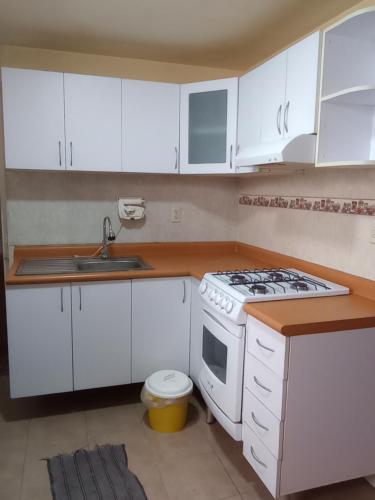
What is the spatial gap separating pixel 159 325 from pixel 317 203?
45.7 inches

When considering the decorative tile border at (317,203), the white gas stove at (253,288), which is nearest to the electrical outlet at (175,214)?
the decorative tile border at (317,203)

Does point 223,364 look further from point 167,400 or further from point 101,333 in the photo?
point 101,333

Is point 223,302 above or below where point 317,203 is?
below

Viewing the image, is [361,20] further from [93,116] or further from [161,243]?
[161,243]

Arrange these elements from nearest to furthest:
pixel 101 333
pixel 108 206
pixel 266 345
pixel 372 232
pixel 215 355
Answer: pixel 266 345
pixel 372 232
pixel 215 355
pixel 101 333
pixel 108 206

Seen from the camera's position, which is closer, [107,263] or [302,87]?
[302,87]

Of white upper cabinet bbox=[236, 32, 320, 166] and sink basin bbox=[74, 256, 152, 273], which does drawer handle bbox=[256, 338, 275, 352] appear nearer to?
Result: white upper cabinet bbox=[236, 32, 320, 166]

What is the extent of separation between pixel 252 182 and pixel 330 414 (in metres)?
1.72

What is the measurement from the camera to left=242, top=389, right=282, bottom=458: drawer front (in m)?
1.51

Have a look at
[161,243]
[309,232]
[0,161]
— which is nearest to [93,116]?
[0,161]

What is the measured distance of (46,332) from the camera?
218cm

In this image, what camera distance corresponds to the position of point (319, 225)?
2145 millimetres

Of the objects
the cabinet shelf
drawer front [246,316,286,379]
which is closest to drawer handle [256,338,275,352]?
drawer front [246,316,286,379]

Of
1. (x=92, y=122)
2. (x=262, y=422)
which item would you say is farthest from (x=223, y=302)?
(x=92, y=122)
